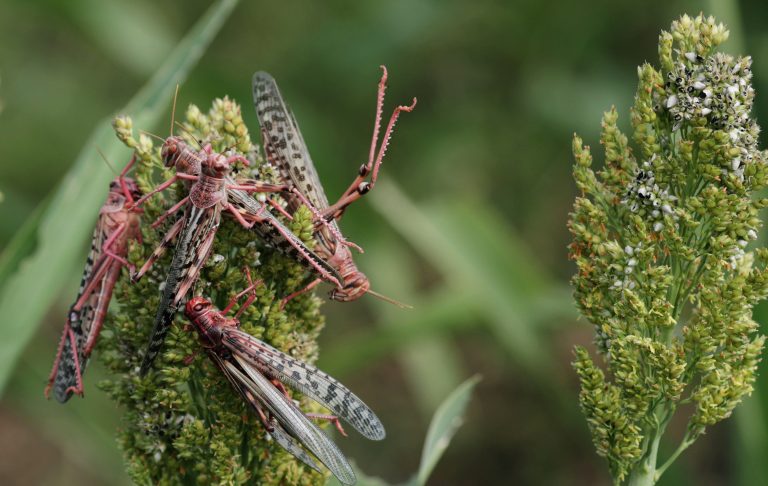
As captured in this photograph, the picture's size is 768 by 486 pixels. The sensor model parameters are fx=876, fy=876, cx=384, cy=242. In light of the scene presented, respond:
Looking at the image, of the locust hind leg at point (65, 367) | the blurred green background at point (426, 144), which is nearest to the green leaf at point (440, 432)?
the locust hind leg at point (65, 367)

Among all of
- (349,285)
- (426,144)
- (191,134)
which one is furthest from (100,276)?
(426,144)

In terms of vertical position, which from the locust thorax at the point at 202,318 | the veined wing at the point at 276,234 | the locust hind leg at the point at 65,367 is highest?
the veined wing at the point at 276,234

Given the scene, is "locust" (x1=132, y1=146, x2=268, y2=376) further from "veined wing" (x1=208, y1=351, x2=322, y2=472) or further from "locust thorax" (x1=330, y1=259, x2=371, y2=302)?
"locust thorax" (x1=330, y1=259, x2=371, y2=302)

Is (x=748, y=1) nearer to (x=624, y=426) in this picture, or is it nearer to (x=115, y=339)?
(x=624, y=426)

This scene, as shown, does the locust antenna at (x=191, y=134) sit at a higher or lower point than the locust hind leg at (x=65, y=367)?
higher

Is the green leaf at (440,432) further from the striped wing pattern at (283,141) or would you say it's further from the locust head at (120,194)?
the locust head at (120,194)

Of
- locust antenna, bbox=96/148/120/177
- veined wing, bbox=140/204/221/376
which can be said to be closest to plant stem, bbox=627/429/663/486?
veined wing, bbox=140/204/221/376


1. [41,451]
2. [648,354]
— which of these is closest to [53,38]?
[41,451]
